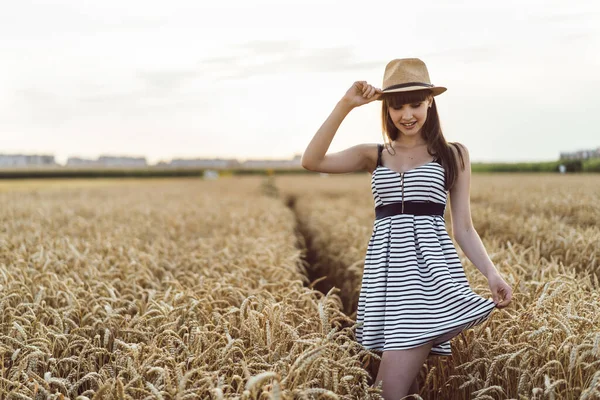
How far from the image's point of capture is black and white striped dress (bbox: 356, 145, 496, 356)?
2.90 meters

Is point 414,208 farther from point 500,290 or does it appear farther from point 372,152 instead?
point 500,290

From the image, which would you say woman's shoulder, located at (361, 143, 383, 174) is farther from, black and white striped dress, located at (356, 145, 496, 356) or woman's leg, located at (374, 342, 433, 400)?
woman's leg, located at (374, 342, 433, 400)

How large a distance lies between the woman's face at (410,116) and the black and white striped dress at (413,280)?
0.24m

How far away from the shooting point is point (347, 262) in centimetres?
642

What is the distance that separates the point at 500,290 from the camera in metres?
3.07

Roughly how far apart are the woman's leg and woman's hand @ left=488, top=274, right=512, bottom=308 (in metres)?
0.49

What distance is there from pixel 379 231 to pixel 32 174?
3145 inches

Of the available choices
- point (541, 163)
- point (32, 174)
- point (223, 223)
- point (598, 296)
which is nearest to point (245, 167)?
point (32, 174)

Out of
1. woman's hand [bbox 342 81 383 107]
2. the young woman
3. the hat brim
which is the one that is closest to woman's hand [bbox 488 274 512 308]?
the young woman

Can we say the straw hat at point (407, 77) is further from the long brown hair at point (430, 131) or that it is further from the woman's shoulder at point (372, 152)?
the woman's shoulder at point (372, 152)

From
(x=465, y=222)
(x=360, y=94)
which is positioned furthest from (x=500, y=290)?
(x=360, y=94)

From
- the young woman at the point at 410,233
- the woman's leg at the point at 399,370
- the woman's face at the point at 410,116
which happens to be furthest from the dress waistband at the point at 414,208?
the woman's leg at the point at 399,370

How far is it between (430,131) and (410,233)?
653mm

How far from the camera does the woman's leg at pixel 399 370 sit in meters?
2.83
